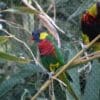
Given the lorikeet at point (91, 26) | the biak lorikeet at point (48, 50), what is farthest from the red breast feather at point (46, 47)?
the lorikeet at point (91, 26)

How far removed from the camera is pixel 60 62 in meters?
1.52

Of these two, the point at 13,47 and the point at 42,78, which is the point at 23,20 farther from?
the point at 42,78

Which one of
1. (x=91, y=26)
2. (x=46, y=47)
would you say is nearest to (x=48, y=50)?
(x=46, y=47)

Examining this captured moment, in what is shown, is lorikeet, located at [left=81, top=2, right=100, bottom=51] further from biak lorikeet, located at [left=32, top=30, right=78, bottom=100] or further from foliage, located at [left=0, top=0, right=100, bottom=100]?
biak lorikeet, located at [left=32, top=30, right=78, bottom=100]

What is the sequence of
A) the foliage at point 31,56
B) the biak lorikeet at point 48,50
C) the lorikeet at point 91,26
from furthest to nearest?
the biak lorikeet at point 48,50 < the lorikeet at point 91,26 < the foliage at point 31,56

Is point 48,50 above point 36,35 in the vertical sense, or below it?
below

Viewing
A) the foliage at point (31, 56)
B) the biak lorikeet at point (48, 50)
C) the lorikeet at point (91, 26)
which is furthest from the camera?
the biak lorikeet at point (48, 50)

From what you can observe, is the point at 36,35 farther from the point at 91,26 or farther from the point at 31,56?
the point at 91,26

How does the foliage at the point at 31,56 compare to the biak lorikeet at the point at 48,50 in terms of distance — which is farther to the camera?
the biak lorikeet at the point at 48,50

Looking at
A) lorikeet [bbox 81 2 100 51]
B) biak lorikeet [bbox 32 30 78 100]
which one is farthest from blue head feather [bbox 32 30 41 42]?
lorikeet [bbox 81 2 100 51]

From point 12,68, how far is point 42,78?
0.17 m

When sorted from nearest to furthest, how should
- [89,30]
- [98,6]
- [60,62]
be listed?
[98,6] → [89,30] → [60,62]

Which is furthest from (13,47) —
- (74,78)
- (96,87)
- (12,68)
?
(96,87)

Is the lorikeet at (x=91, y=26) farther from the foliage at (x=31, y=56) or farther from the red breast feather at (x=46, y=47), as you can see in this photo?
the red breast feather at (x=46, y=47)
